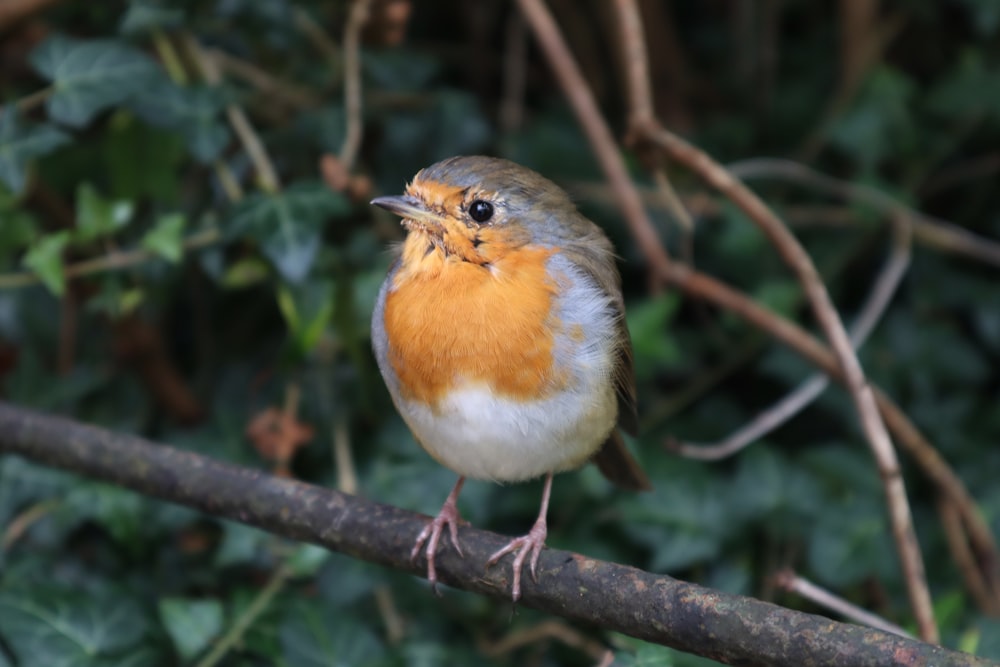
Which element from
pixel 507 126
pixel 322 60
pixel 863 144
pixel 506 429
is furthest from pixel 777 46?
pixel 506 429

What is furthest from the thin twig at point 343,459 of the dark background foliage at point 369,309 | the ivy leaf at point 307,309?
the ivy leaf at point 307,309

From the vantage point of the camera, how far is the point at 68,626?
9.73 ft

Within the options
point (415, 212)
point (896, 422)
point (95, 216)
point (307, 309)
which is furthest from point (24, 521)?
point (896, 422)

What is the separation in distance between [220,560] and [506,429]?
4.19ft

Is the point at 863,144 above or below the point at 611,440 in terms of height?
above

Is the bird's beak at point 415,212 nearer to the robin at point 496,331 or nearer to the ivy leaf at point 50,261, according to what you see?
the robin at point 496,331

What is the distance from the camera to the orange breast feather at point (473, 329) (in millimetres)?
2486

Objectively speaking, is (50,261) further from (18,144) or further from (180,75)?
(180,75)

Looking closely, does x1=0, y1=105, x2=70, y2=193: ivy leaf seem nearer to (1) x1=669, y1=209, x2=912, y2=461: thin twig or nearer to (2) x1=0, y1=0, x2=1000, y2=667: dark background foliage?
(2) x1=0, y1=0, x2=1000, y2=667: dark background foliage

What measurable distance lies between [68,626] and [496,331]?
1.37 m

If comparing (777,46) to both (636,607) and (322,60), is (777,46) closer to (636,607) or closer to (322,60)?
(322,60)

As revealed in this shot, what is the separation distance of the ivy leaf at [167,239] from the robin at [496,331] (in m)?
0.81

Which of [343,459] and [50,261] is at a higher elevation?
[50,261]

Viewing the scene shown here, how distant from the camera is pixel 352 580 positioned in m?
3.42
